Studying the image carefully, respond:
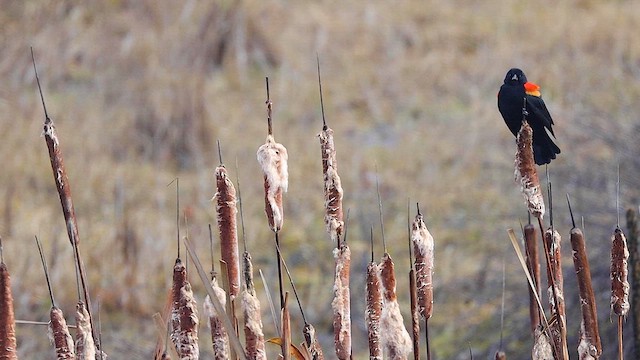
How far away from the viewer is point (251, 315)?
4.28 feet

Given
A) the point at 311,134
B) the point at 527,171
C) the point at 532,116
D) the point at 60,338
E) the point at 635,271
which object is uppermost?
the point at 311,134

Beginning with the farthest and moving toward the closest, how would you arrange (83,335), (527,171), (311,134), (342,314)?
1. (311,134)
2. (342,314)
3. (83,335)
4. (527,171)

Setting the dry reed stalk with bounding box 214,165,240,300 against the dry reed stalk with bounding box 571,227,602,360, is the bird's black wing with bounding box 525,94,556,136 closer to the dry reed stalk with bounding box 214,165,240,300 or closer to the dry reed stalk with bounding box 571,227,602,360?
the dry reed stalk with bounding box 571,227,602,360

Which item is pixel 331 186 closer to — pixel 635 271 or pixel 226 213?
pixel 226 213

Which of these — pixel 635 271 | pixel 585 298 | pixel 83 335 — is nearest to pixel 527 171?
pixel 585 298

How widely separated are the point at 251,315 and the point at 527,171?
0.42 meters

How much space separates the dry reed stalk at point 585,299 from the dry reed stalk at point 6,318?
701 millimetres

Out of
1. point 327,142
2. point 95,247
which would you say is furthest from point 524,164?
point 95,247

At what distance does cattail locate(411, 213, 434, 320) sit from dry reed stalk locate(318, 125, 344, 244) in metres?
0.10

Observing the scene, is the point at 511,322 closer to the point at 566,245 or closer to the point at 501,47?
the point at 566,245

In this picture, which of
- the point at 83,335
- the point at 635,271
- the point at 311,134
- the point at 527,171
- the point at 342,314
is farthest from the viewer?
the point at 311,134

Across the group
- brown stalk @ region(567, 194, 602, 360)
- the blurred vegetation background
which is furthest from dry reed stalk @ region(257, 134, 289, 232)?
the blurred vegetation background

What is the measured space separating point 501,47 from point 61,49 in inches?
128

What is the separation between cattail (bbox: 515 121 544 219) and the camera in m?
1.11
